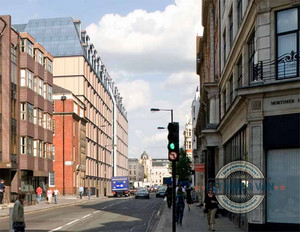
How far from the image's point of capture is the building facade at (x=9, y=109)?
4553cm

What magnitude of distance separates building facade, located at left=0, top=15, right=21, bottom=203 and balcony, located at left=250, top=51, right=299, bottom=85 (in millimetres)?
31196

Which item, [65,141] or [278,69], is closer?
[278,69]

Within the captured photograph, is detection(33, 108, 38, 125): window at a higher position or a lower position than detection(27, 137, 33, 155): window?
higher

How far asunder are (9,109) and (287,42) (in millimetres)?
33887

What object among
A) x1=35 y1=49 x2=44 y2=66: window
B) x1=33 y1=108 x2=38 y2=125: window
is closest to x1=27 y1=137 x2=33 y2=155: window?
x1=33 y1=108 x2=38 y2=125: window

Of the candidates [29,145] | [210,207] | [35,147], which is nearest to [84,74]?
[35,147]

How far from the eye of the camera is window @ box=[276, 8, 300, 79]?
55.7 feet

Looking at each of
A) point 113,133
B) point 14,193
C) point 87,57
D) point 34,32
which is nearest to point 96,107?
point 87,57

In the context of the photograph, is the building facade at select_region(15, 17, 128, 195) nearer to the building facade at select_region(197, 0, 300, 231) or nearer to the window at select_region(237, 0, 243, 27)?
the window at select_region(237, 0, 243, 27)

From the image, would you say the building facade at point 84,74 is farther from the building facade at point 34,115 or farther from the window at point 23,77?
the window at point 23,77

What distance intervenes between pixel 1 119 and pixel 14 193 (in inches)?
285

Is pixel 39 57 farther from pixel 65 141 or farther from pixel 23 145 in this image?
pixel 65 141

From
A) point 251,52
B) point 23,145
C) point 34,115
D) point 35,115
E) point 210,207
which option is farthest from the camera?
point 35,115

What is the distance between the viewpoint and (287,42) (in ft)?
56.6
